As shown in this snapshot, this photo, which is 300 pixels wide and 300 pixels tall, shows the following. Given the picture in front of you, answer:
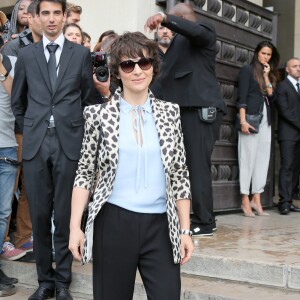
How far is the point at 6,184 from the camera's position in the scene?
17.0ft

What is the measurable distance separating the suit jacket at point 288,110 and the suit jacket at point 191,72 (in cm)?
229

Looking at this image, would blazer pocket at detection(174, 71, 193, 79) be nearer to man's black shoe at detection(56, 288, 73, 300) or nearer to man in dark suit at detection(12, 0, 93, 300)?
man in dark suit at detection(12, 0, 93, 300)

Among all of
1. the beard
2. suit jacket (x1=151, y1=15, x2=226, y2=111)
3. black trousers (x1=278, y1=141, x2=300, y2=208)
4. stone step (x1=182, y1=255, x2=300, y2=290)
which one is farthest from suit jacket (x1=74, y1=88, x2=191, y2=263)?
black trousers (x1=278, y1=141, x2=300, y2=208)

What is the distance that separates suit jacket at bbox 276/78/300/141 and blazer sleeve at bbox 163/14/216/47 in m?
2.48

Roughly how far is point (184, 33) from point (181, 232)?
9.12ft

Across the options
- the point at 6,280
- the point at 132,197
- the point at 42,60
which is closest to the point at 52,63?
the point at 42,60

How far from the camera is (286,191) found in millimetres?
8172

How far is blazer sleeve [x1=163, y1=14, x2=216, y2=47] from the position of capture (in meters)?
5.38

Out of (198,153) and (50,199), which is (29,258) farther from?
(198,153)

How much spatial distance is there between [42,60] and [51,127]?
1.66 feet

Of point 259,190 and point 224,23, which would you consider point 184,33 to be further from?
point 259,190

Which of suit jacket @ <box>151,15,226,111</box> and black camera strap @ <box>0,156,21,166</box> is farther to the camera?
suit jacket @ <box>151,15,226,111</box>

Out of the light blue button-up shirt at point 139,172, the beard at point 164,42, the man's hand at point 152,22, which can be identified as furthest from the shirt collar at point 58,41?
the light blue button-up shirt at point 139,172

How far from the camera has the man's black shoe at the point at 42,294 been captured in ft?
15.7
